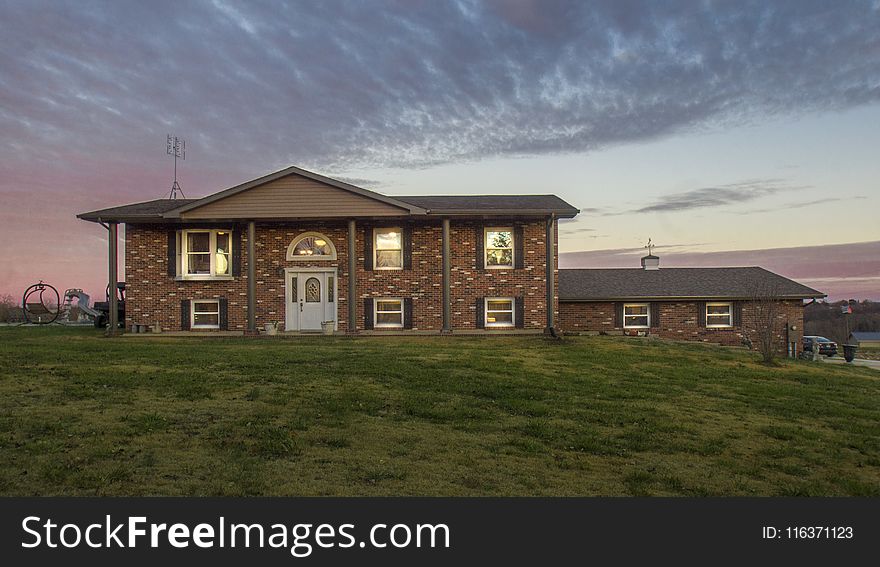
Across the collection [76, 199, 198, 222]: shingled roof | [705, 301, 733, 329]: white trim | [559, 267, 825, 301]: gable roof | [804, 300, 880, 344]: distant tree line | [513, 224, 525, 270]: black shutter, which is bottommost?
[804, 300, 880, 344]: distant tree line

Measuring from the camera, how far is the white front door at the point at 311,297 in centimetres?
2328

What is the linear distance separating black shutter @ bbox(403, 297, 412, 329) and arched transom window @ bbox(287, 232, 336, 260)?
11.0 ft

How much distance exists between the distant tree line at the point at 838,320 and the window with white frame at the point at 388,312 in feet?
176

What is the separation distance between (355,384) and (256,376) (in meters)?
2.19

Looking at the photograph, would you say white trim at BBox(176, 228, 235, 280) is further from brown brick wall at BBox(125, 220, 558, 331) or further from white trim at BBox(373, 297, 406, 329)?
white trim at BBox(373, 297, 406, 329)

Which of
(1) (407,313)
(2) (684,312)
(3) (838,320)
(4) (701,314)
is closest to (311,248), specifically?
(1) (407,313)

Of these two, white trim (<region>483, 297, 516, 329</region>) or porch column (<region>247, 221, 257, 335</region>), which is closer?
porch column (<region>247, 221, 257, 335</region>)

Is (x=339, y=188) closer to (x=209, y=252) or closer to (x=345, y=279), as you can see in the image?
(x=345, y=279)

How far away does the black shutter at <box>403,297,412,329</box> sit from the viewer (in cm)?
2308

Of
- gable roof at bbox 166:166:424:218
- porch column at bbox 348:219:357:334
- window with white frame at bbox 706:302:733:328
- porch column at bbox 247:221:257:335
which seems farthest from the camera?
window with white frame at bbox 706:302:733:328

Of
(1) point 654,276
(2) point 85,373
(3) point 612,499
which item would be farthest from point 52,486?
(1) point 654,276

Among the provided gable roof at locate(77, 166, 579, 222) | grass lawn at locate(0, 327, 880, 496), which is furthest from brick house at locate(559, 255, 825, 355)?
grass lawn at locate(0, 327, 880, 496)

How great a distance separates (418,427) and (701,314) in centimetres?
2335

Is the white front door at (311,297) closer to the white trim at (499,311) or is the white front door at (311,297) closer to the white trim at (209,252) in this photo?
the white trim at (209,252)
